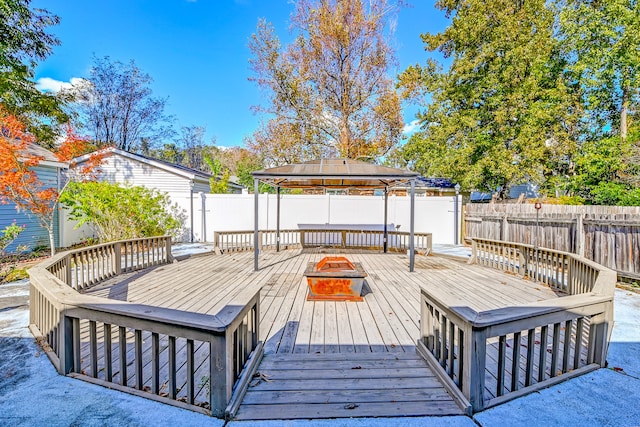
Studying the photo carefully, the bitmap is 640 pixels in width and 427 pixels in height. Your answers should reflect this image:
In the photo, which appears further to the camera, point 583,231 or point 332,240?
point 332,240

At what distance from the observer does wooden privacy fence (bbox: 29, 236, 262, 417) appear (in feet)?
6.15

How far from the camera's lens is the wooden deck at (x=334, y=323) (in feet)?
6.78

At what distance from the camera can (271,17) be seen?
14.2m

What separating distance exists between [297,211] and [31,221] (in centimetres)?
791

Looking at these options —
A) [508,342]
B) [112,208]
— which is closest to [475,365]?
[508,342]

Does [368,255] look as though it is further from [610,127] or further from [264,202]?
[610,127]

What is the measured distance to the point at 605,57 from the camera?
1270 centimetres

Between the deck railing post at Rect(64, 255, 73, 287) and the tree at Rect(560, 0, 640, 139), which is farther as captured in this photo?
the tree at Rect(560, 0, 640, 139)

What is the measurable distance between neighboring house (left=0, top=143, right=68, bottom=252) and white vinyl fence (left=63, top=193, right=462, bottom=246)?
3238 millimetres

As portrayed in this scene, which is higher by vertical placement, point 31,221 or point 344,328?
point 31,221

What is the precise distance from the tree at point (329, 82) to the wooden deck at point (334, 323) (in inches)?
354

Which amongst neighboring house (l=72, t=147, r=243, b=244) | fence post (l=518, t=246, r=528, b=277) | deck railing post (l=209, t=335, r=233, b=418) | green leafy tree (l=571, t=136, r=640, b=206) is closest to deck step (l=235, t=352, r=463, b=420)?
deck railing post (l=209, t=335, r=233, b=418)

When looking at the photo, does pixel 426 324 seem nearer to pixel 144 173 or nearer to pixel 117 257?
pixel 117 257

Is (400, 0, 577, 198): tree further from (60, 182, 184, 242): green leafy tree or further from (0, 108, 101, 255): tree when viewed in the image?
(0, 108, 101, 255): tree
